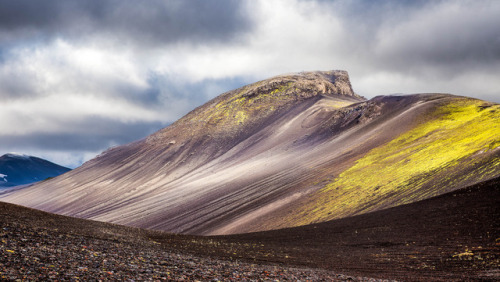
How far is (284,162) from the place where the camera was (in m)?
106

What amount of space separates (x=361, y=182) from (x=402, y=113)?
44.8m

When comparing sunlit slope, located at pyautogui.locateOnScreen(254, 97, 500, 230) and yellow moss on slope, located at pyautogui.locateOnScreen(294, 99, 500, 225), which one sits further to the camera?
yellow moss on slope, located at pyautogui.locateOnScreen(294, 99, 500, 225)

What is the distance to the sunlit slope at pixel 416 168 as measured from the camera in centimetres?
5206

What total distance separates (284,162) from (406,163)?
40.7 m

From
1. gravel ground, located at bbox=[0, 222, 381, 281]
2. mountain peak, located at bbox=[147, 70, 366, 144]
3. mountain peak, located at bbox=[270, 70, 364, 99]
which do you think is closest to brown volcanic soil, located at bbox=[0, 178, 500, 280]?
gravel ground, located at bbox=[0, 222, 381, 281]

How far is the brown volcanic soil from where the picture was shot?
15.2 meters

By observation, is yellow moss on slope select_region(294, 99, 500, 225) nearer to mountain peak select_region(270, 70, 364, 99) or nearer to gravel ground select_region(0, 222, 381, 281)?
gravel ground select_region(0, 222, 381, 281)

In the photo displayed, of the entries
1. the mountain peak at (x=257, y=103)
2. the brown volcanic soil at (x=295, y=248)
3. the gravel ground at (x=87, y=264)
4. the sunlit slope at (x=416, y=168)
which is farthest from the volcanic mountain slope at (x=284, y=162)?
the gravel ground at (x=87, y=264)

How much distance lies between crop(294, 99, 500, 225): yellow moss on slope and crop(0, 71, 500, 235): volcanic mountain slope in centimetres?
27

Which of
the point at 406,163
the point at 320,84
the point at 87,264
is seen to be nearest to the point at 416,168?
the point at 406,163

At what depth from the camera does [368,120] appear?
11338 centimetres

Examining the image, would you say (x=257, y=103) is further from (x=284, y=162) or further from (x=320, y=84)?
(x=284, y=162)

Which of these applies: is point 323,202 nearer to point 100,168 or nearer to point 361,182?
point 361,182

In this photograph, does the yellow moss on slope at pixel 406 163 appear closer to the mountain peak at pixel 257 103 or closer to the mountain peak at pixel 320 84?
the mountain peak at pixel 257 103
